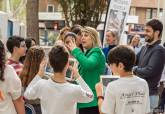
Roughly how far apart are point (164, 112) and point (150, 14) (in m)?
56.6

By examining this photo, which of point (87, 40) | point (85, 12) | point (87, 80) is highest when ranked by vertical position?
point (85, 12)

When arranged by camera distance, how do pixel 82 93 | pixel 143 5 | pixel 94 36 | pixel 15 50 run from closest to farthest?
pixel 82 93, pixel 94 36, pixel 15 50, pixel 143 5

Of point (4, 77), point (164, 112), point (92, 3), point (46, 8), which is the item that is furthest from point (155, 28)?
point (46, 8)

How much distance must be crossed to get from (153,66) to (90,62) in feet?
2.76

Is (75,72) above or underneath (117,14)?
underneath

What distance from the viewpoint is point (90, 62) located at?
5930 mm

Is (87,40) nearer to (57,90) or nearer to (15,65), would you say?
(15,65)

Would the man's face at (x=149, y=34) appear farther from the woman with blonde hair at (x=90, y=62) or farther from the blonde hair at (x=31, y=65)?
the blonde hair at (x=31, y=65)

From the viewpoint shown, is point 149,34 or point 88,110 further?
point 149,34

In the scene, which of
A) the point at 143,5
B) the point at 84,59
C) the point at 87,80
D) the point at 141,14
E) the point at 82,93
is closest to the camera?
the point at 82,93

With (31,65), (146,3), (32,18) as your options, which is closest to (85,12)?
(32,18)

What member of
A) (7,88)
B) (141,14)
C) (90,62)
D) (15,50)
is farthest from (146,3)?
(7,88)

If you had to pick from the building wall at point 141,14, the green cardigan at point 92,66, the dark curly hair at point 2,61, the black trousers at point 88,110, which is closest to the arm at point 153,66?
the green cardigan at point 92,66

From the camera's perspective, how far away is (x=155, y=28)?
21.1 feet
